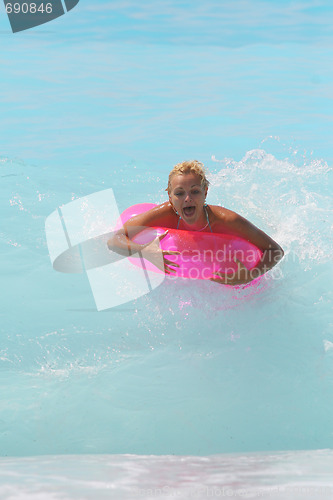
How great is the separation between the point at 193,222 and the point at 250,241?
1.35 feet

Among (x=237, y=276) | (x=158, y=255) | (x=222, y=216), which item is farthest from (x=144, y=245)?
(x=237, y=276)

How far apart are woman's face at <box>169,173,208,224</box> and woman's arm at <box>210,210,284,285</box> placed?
0.27 meters

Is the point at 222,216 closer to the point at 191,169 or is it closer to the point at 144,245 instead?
the point at 191,169

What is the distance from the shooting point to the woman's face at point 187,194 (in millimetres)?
3473

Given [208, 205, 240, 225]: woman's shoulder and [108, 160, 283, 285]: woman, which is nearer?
[108, 160, 283, 285]: woman

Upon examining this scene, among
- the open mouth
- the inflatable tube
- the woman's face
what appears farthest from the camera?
the inflatable tube

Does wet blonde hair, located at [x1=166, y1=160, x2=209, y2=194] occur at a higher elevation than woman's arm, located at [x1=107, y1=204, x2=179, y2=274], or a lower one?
higher

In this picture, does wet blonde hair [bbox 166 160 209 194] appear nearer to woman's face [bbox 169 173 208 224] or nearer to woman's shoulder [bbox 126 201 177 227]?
woman's face [bbox 169 173 208 224]

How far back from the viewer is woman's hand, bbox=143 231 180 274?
3830 millimetres

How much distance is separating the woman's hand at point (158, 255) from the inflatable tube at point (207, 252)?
25mm

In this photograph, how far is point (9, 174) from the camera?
6824 mm

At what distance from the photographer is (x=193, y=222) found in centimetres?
374

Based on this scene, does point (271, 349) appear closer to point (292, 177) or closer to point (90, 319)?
point (90, 319)

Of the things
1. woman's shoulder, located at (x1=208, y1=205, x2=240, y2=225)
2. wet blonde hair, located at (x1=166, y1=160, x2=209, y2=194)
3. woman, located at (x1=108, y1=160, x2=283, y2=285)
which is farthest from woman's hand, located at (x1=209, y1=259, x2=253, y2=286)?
wet blonde hair, located at (x1=166, y1=160, x2=209, y2=194)
